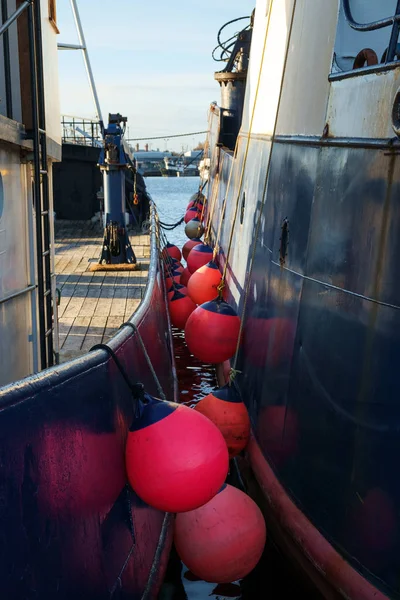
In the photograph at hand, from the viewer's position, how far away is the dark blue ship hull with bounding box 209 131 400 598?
3.96 metres

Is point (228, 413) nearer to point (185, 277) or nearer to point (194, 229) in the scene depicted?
point (185, 277)

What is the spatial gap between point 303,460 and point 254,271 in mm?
2955

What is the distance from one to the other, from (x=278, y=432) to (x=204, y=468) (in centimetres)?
217

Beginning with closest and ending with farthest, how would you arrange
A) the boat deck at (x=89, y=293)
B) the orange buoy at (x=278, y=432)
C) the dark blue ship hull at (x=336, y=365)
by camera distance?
Answer: the dark blue ship hull at (x=336, y=365) → the orange buoy at (x=278, y=432) → the boat deck at (x=89, y=293)

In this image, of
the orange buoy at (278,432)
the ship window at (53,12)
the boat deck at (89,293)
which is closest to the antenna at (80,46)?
the ship window at (53,12)

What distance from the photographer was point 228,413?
20.6 feet

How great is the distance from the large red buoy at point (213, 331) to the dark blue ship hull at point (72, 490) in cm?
277

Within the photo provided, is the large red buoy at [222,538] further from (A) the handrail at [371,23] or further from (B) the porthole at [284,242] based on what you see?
(A) the handrail at [371,23]

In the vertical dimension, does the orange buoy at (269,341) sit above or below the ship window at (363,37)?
below

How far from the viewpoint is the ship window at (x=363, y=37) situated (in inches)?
167

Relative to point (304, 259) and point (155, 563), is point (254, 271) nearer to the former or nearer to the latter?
point (304, 259)

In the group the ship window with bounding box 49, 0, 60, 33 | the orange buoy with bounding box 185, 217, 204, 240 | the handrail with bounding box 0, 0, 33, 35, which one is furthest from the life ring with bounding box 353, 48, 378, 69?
the orange buoy with bounding box 185, 217, 204, 240

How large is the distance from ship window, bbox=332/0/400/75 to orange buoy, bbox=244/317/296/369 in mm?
2190

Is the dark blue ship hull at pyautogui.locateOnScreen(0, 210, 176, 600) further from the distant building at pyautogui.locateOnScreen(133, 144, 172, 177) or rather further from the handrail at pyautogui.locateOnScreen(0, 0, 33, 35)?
the distant building at pyautogui.locateOnScreen(133, 144, 172, 177)
